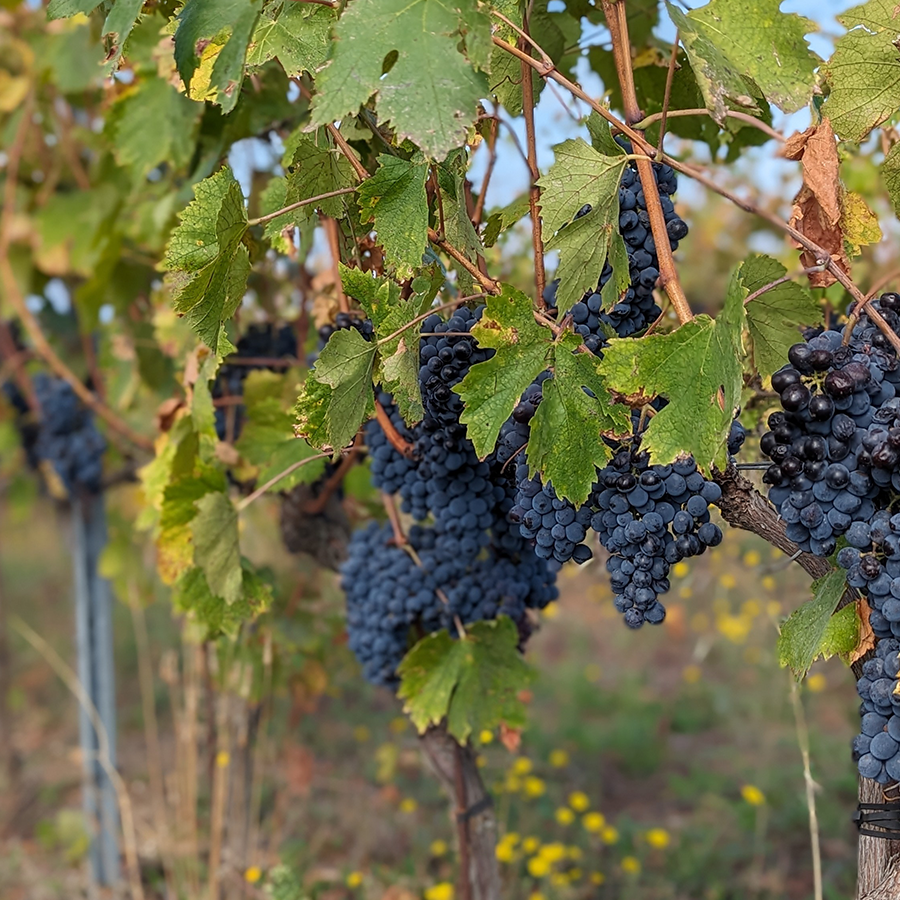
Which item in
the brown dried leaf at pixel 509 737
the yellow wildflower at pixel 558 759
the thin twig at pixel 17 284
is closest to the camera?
the brown dried leaf at pixel 509 737

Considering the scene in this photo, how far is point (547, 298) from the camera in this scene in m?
1.38

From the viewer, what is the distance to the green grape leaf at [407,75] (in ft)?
3.01

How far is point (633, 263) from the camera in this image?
1.19 m

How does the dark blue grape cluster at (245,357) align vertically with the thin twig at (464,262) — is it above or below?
below

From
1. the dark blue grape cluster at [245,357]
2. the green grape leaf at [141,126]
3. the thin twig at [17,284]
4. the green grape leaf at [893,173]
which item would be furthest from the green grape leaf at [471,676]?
the thin twig at [17,284]

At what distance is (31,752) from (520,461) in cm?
446

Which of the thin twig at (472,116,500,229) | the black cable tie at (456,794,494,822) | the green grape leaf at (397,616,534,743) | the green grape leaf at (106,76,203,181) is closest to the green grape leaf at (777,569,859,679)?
the green grape leaf at (397,616,534,743)

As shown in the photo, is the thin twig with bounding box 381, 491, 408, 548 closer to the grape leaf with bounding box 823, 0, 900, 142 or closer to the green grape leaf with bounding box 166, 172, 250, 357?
the green grape leaf with bounding box 166, 172, 250, 357

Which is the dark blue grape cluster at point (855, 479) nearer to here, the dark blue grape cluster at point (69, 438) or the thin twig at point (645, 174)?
the thin twig at point (645, 174)

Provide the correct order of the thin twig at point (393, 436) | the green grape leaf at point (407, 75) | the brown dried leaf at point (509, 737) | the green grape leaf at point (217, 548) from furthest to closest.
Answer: the brown dried leaf at point (509, 737), the green grape leaf at point (217, 548), the thin twig at point (393, 436), the green grape leaf at point (407, 75)

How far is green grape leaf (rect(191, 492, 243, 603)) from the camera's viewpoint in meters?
1.55

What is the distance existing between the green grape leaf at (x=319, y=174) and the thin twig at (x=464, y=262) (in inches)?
5.8

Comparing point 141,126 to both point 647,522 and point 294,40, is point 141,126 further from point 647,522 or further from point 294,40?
point 647,522

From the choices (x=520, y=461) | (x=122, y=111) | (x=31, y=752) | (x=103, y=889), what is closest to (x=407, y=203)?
(x=520, y=461)
